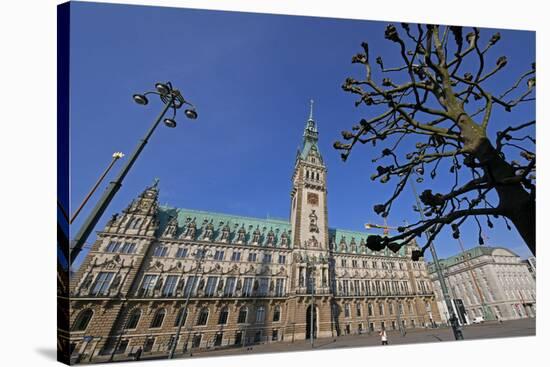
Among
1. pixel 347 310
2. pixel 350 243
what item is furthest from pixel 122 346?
pixel 350 243

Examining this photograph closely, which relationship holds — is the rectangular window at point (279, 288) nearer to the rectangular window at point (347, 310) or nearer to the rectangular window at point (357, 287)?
the rectangular window at point (347, 310)

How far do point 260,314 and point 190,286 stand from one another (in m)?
7.76

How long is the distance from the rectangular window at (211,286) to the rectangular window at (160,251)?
5.58 m

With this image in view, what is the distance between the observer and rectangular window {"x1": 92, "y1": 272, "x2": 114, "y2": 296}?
21.0 m

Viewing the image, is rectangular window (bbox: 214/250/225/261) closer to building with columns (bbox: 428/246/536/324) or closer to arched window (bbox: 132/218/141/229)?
arched window (bbox: 132/218/141/229)

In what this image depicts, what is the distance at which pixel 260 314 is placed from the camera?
84.7 ft

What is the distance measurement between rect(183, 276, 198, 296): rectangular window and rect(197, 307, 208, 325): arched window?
6.46 ft

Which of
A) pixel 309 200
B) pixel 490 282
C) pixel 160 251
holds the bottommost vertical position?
pixel 160 251

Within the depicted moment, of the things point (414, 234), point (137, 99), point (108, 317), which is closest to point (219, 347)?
point (108, 317)

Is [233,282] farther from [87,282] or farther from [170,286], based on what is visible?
[87,282]

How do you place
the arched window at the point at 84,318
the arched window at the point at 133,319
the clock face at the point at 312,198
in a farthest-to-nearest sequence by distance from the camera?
the clock face at the point at 312,198 → the arched window at the point at 133,319 → the arched window at the point at 84,318

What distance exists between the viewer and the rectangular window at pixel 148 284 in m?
23.2

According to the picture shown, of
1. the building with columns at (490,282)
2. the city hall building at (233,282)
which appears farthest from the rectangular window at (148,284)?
the building with columns at (490,282)

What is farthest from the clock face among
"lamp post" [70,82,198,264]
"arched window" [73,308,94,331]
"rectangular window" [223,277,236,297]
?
"lamp post" [70,82,198,264]
